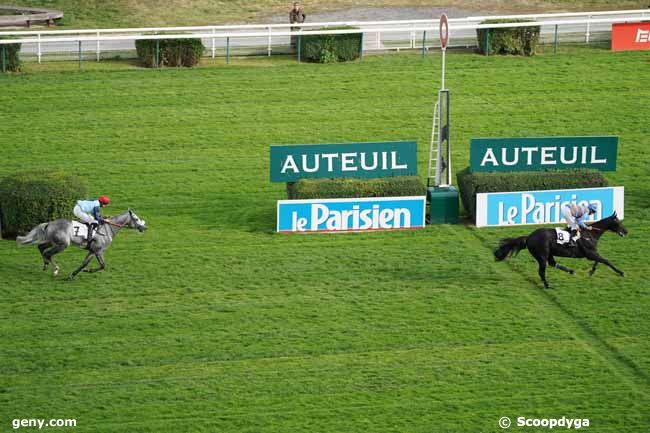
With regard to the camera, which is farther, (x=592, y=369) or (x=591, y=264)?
(x=591, y=264)

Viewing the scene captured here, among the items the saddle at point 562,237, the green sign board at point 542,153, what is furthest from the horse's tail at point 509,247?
the green sign board at point 542,153

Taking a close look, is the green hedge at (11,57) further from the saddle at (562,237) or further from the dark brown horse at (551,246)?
the saddle at (562,237)

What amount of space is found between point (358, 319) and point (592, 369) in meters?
3.65

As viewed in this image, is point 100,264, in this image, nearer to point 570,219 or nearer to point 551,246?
point 551,246

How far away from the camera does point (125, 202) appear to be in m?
23.6

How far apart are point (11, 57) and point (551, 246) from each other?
668 inches

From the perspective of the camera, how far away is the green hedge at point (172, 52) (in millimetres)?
30812

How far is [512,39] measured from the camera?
106 feet

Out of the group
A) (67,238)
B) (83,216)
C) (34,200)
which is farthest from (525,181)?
(34,200)

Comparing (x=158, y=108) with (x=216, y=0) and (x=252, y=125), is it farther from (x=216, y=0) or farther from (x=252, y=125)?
(x=216, y=0)

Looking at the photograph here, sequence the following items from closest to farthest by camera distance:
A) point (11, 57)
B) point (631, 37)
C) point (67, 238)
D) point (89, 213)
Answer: point (67, 238)
point (89, 213)
point (11, 57)
point (631, 37)

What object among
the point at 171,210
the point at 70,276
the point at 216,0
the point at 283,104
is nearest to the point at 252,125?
the point at 283,104

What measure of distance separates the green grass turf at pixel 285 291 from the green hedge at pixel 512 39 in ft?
7.86

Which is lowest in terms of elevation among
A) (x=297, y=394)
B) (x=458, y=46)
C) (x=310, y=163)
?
(x=297, y=394)
